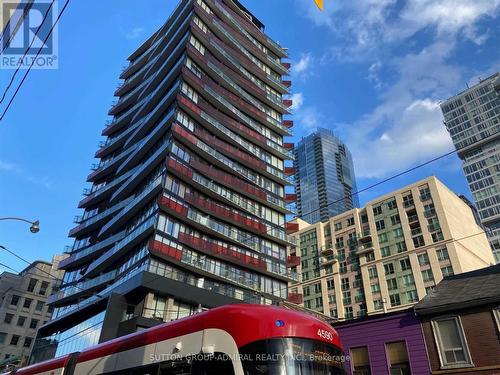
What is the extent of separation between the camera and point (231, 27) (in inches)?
2896

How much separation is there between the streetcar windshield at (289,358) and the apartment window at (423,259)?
6867cm

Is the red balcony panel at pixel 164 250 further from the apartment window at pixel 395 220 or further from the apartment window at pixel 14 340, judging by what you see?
the apartment window at pixel 395 220

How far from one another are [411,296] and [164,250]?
48617mm

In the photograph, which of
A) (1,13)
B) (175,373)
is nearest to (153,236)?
(1,13)

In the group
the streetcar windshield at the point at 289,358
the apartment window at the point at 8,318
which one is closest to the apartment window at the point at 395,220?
the streetcar windshield at the point at 289,358

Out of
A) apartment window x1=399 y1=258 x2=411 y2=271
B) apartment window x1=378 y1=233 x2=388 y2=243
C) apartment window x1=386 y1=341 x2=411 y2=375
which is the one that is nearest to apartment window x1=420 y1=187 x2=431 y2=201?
apartment window x1=378 y1=233 x2=388 y2=243

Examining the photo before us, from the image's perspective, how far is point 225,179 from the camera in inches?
2191

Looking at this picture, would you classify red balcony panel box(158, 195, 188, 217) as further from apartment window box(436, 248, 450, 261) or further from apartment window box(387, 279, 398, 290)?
apartment window box(436, 248, 450, 261)

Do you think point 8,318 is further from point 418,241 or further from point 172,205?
point 418,241

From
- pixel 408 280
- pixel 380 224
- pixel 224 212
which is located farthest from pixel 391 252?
pixel 224 212

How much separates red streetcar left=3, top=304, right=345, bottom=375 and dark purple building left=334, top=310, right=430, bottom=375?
1072 centimetres

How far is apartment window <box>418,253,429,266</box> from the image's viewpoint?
70.4 metres

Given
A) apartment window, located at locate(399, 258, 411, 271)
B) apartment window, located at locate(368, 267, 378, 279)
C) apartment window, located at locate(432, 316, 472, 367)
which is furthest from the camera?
apartment window, located at locate(368, 267, 378, 279)

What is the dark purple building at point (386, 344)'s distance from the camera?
59.9 feet
